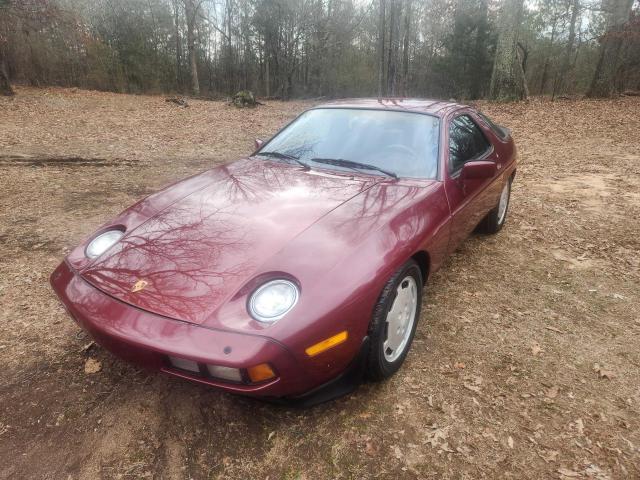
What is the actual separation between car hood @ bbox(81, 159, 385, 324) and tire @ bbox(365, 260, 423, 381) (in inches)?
20.3

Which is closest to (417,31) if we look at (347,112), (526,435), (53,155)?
(53,155)

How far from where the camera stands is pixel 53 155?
714 centimetres

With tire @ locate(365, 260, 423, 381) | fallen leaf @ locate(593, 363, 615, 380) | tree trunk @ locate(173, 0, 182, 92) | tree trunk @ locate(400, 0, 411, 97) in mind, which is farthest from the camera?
tree trunk @ locate(173, 0, 182, 92)

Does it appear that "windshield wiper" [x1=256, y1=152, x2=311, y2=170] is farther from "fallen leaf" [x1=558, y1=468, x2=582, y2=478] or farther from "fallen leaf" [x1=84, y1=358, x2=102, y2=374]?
"fallen leaf" [x1=558, y1=468, x2=582, y2=478]

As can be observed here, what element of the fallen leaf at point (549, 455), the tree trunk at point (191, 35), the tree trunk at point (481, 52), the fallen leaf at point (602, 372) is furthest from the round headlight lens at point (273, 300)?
the tree trunk at point (191, 35)

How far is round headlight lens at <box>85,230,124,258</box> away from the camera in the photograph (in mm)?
2252

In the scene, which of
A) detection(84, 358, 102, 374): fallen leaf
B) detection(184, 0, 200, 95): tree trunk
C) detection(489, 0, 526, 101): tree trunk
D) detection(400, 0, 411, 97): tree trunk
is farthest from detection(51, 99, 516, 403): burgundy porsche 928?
detection(184, 0, 200, 95): tree trunk

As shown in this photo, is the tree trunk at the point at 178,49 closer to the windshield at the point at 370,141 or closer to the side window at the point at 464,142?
the windshield at the point at 370,141

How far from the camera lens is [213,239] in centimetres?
211

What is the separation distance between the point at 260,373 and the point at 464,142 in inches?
99.0

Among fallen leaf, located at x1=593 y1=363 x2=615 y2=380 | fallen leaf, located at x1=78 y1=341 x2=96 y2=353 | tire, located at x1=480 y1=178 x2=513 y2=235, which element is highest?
tire, located at x1=480 y1=178 x2=513 y2=235

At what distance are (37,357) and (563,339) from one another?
10.4ft

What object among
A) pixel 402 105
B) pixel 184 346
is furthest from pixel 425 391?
pixel 402 105

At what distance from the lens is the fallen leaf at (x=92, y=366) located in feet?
7.66
